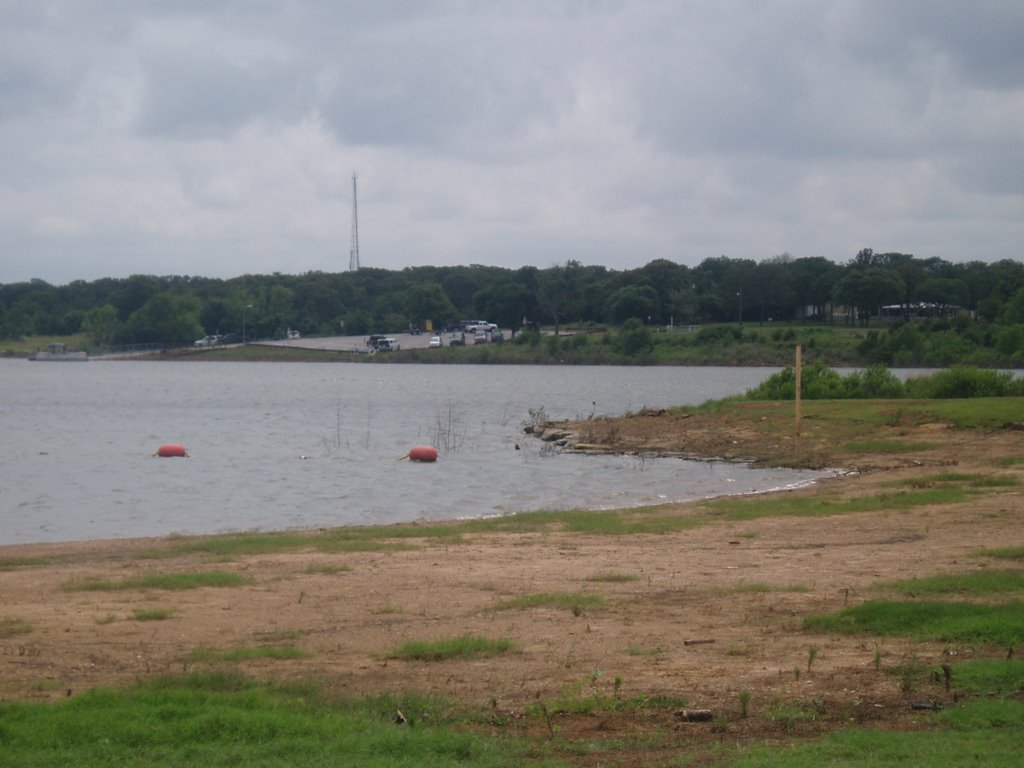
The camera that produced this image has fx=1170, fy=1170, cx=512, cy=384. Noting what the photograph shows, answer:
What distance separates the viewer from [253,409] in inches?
2549

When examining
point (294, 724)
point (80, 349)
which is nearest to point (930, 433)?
point (294, 724)

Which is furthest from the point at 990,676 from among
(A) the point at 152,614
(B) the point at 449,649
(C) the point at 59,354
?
(C) the point at 59,354

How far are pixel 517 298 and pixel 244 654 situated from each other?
135059mm

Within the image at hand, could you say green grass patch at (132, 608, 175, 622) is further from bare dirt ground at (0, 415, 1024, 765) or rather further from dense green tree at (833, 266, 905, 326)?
dense green tree at (833, 266, 905, 326)

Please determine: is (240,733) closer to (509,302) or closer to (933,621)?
(933,621)

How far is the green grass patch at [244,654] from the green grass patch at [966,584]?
6.01 meters

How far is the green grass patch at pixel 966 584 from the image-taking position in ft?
37.9

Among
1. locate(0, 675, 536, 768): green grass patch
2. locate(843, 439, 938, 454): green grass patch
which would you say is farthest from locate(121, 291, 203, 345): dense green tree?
locate(0, 675, 536, 768): green grass patch

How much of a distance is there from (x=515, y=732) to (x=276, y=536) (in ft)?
38.0

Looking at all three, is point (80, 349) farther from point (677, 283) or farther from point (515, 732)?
point (515, 732)

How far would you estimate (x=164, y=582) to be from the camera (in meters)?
13.5

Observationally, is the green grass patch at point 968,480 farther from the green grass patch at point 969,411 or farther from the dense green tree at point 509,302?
the dense green tree at point 509,302

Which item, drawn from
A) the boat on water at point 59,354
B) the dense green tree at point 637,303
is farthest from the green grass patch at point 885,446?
the boat on water at point 59,354

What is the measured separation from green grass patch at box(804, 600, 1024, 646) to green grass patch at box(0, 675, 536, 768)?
166 inches
